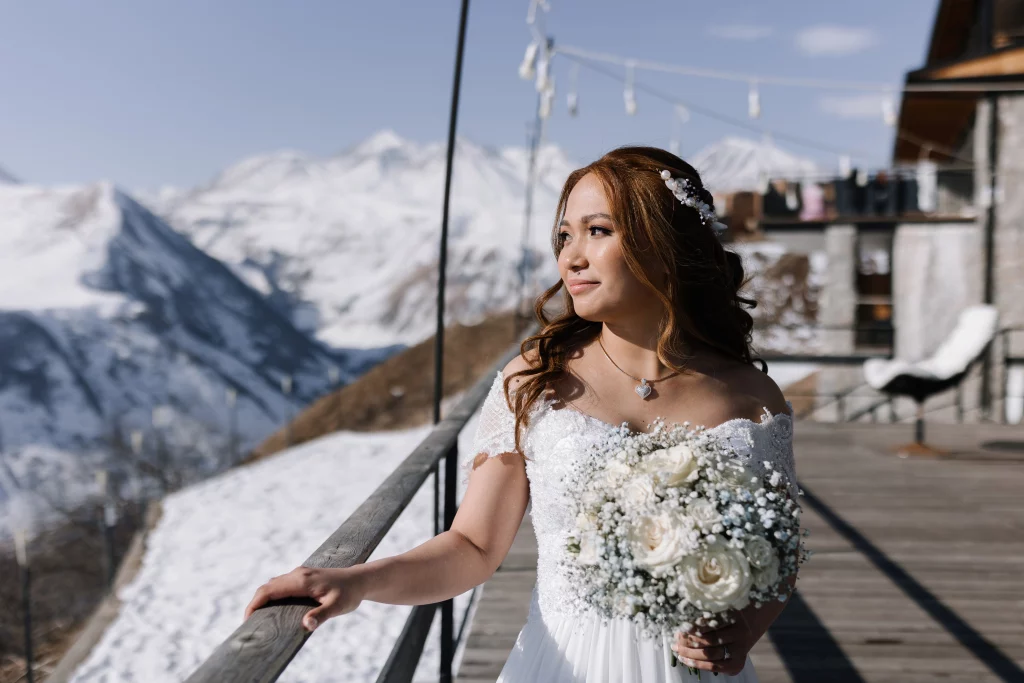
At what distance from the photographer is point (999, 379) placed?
9805mm

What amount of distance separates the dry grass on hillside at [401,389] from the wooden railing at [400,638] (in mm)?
45875

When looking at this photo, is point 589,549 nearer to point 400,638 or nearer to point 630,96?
point 400,638

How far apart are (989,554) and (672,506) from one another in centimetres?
339

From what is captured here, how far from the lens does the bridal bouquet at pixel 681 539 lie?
121cm

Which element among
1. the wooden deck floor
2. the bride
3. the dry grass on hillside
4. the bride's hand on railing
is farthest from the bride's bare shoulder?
the dry grass on hillside

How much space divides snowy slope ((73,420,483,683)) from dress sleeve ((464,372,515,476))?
21.8ft

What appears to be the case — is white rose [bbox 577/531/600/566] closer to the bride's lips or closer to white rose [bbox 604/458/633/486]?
white rose [bbox 604/458/633/486]

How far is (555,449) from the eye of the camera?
5.13 feet

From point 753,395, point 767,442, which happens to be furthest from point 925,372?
point 767,442

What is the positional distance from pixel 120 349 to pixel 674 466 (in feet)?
334

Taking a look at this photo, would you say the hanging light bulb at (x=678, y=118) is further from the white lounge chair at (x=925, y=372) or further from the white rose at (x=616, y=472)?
the white rose at (x=616, y=472)

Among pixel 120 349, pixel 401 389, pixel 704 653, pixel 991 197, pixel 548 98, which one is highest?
pixel 548 98

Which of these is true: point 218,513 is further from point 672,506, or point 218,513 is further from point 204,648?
point 672,506

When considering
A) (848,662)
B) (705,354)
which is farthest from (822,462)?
(705,354)
